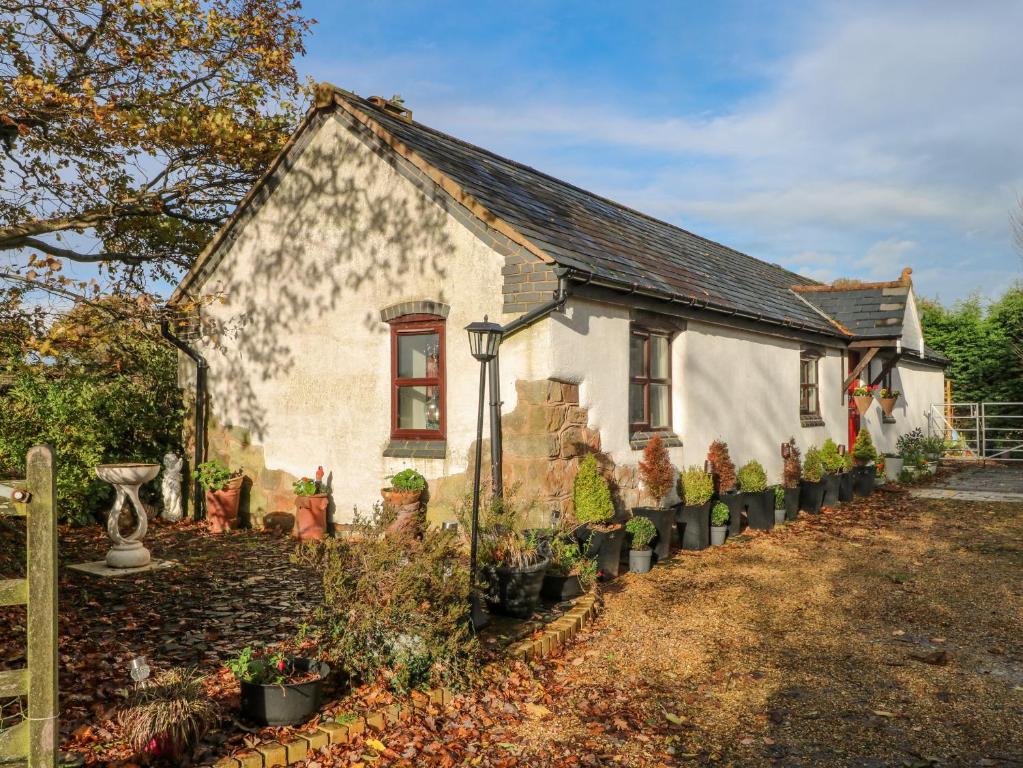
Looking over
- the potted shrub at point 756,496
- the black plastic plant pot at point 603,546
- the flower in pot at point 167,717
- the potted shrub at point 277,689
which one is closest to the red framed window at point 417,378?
the black plastic plant pot at point 603,546

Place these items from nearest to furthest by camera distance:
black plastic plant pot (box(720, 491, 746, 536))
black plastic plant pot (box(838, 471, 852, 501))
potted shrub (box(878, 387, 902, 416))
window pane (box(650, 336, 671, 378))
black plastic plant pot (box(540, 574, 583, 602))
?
black plastic plant pot (box(540, 574, 583, 602)) < window pane (box(650, 336, 671, 378)) < black plastic plant pot (box(720, 491, 746, 536)) < black plastic plant pot (box(838, 471, 852, 501)) < potted shrub (box(878, 387, 902, 416))

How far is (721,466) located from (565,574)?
475 cm

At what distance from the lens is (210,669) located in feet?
17.3

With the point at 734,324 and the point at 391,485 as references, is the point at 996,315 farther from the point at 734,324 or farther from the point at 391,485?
the point at 391,485

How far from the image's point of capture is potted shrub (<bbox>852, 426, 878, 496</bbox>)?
15297mm

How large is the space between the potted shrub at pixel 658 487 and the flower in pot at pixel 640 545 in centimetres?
33

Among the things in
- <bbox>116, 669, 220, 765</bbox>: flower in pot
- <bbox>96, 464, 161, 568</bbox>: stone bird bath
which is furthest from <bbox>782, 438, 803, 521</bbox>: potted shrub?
<bbox>116, 669, 220, 765</bbox>: flower in pot

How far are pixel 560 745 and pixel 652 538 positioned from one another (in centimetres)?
472

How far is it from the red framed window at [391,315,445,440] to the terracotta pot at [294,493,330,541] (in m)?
1.44

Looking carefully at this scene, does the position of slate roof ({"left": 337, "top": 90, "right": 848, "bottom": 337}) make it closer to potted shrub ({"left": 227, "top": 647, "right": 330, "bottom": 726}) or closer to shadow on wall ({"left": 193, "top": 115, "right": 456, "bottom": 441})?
shadow on wall ({"left": 193, "top": 115, "right": 456, "bottom": 441})

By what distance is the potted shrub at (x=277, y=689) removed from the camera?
4.32m

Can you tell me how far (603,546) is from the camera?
818cm

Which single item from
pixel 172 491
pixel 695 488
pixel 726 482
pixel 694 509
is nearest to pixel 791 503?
pixel 726 482

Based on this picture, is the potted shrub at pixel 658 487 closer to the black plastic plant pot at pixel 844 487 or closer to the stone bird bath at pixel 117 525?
the stone bird bath at pixel 117 525
